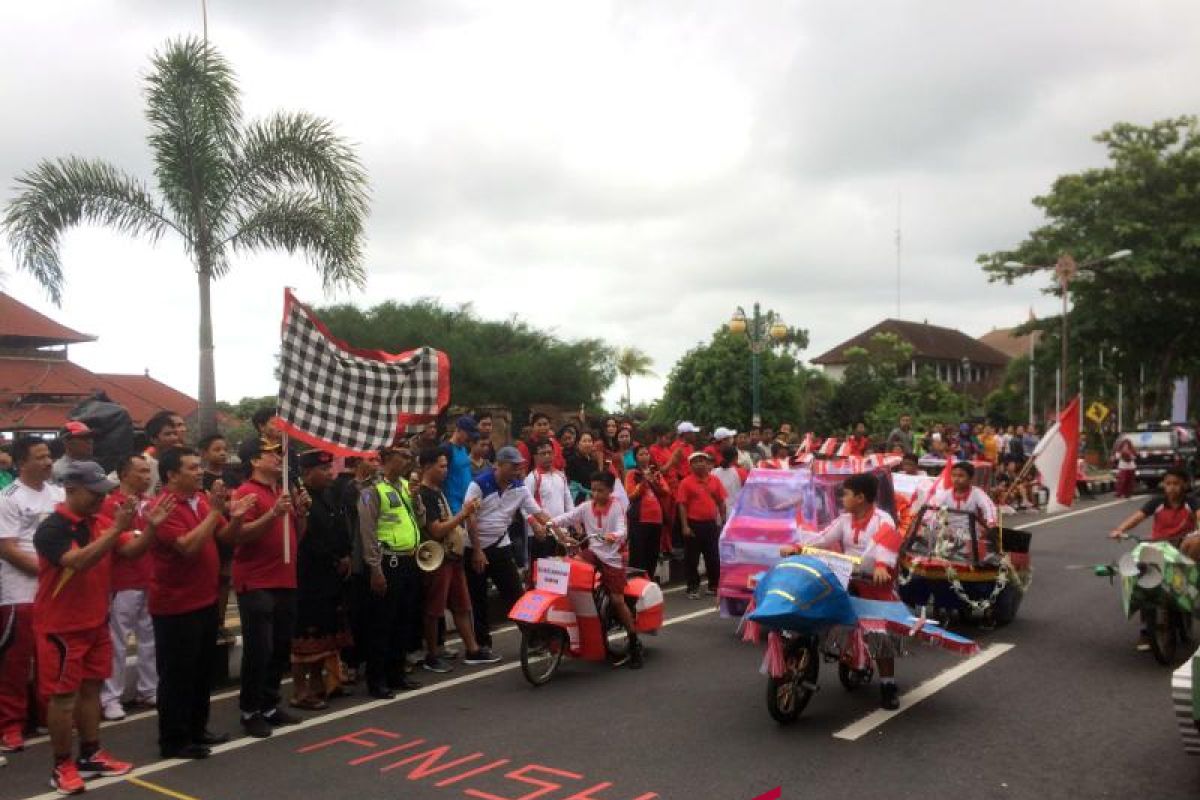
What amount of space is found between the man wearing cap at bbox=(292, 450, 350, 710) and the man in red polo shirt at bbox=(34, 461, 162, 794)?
1.50 m

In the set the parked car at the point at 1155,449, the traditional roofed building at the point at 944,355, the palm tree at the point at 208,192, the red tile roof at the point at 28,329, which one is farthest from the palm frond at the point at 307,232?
the traditional roofed building at the point at 944,355

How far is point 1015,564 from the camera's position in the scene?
10.4 meters

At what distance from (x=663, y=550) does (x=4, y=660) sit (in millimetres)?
7931

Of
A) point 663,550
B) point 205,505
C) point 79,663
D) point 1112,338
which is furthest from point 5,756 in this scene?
point 1112,338

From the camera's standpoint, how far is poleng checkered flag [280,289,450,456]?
7027 millimetres

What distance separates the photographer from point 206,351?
1488 centimetres

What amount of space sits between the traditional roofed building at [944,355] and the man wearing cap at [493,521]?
76.0 m

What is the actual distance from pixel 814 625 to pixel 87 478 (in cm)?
450

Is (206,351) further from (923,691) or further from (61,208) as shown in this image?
(923,691)

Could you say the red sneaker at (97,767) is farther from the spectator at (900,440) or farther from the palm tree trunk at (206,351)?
the spectator at (900,440)

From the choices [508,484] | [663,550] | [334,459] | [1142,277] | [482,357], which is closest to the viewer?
[334,459]

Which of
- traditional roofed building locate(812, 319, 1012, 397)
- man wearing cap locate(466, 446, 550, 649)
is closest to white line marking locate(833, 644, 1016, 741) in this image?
man wearing cap locate(466, 446, 550, 649)

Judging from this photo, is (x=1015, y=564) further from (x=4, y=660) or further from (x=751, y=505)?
(x=4, y=660)

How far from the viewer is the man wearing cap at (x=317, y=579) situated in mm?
7391
